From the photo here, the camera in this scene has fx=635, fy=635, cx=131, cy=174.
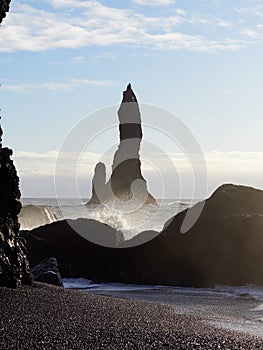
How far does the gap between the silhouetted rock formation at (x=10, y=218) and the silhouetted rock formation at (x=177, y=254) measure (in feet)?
26.2

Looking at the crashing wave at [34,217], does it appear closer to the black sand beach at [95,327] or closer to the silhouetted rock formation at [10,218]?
the silhouetted rock formation at [10,218]

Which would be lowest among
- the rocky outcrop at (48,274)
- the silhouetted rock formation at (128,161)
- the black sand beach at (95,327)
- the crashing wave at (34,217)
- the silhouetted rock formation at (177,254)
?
the black sand beach at (95,327)

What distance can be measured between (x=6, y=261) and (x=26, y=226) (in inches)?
1838

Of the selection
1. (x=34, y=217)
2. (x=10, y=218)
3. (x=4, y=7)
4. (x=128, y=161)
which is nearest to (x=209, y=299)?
(x=10, y=218)

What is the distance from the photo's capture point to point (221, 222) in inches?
1015

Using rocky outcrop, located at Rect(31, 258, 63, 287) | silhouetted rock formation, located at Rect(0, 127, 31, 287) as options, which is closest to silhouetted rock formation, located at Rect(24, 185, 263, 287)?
rocky outcrop, located at Rect(31, 258, 63, 287)

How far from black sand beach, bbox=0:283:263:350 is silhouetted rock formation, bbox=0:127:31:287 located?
3.32 feet

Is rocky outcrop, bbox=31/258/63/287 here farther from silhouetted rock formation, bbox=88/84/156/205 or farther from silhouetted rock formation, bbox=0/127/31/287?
silhouetted rock formation, bbox=88/84/156/205

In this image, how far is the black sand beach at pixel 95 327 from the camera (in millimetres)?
10094

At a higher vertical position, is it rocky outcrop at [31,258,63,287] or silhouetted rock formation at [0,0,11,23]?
silhouetted rock formation at [0,0,11,23]

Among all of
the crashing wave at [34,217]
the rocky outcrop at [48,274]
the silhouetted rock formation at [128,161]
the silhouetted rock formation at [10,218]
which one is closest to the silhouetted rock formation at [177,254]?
the rocky outcrop at [48,274]

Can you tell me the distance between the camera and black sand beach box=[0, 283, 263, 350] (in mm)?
10094

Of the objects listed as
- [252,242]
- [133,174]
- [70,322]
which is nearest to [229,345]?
[70,322]

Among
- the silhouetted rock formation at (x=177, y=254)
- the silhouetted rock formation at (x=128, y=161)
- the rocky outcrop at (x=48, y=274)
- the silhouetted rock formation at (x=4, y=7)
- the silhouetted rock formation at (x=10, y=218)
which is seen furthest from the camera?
the silhouetted rock formation at (x=128, y=161)
